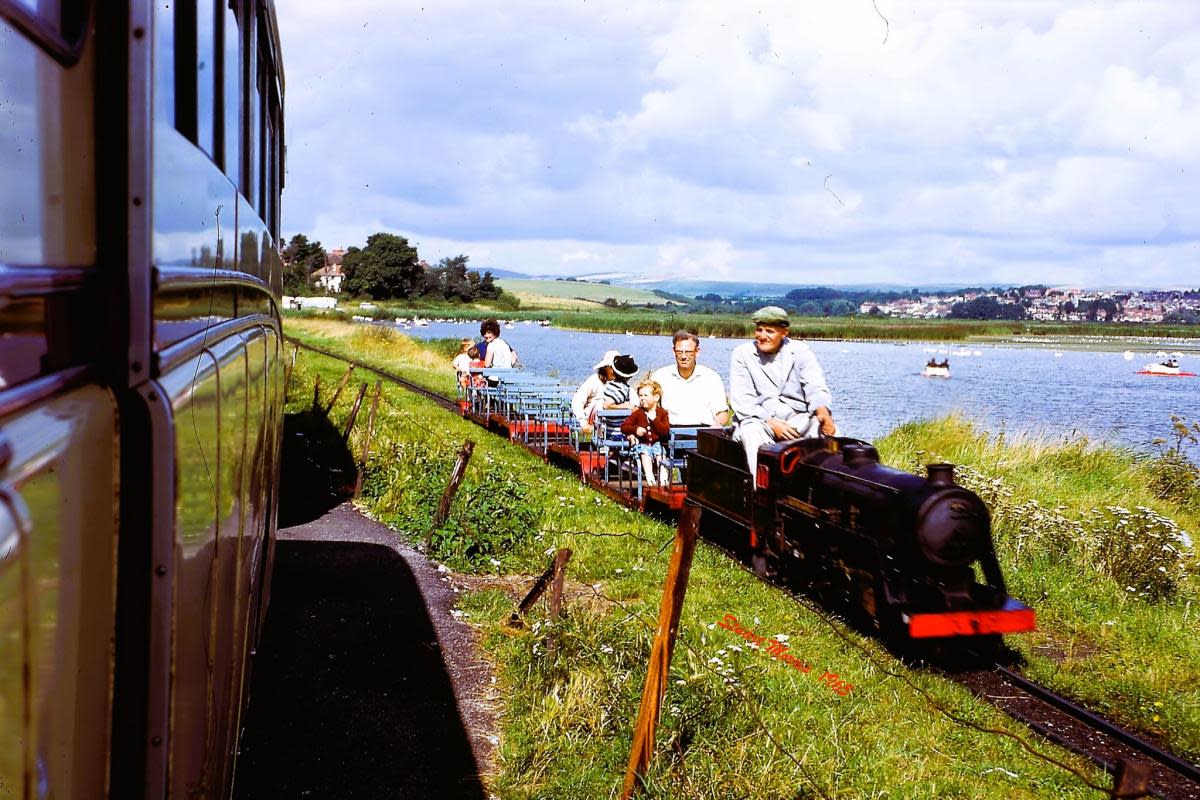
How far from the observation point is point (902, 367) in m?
50.2

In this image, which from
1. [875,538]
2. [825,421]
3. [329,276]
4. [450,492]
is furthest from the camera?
[329,276]

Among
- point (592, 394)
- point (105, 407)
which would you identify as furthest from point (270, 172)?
point (592, 394)

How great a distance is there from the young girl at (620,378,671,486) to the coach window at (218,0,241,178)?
23.6 ft

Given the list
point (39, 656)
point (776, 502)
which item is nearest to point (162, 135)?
point (39, 656)

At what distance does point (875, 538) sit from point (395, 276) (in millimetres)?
93913

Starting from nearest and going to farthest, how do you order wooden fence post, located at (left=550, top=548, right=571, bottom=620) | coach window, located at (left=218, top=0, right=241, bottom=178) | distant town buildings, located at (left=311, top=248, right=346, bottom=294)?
coach window, located at (left=218, top=0, right=241, bottom=178)
wooden fence post, located at (left=550, top=548, right=571, bottom=620)
distant town buildings, located at (left=311, top=248, right=346, bottom=294)

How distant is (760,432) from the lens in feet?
26.9

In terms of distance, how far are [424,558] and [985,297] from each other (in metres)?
122

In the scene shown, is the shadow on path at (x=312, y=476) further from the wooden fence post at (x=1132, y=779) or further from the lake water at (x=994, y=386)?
the lake water at (x=994, y=386)

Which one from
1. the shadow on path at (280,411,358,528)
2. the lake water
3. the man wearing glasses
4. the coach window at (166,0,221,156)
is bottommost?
the lake water

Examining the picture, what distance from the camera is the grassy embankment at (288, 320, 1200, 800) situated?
4629 mm
